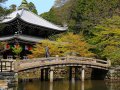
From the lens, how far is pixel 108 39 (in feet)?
124

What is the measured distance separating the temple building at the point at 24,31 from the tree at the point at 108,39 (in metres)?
5.15

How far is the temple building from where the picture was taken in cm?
3762

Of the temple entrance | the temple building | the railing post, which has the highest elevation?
the temple building

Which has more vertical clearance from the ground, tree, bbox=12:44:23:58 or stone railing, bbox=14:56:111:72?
tree, bbox=12:44:23:58

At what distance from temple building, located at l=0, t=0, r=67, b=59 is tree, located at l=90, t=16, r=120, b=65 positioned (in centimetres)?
515

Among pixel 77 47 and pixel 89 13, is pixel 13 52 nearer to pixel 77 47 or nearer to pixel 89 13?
pixel 77 47

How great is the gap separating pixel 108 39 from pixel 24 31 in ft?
31.4

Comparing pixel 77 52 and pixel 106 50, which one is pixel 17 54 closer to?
pixel 77 52

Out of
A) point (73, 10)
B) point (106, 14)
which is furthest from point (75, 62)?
point (73, 10)

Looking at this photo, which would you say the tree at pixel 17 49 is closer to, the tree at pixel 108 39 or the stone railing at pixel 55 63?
the stone railing at pixel 55 63

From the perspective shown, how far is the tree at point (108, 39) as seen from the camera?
117ft

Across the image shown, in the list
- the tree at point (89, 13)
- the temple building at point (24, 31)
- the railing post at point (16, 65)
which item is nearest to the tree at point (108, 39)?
the tree at point (89, 13)

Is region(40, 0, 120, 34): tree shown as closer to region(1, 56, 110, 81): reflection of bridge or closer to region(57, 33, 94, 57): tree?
region(57, 33, 94, 57): tree

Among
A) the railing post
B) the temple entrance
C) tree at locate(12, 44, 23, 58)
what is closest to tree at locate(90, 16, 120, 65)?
the temple entrance
